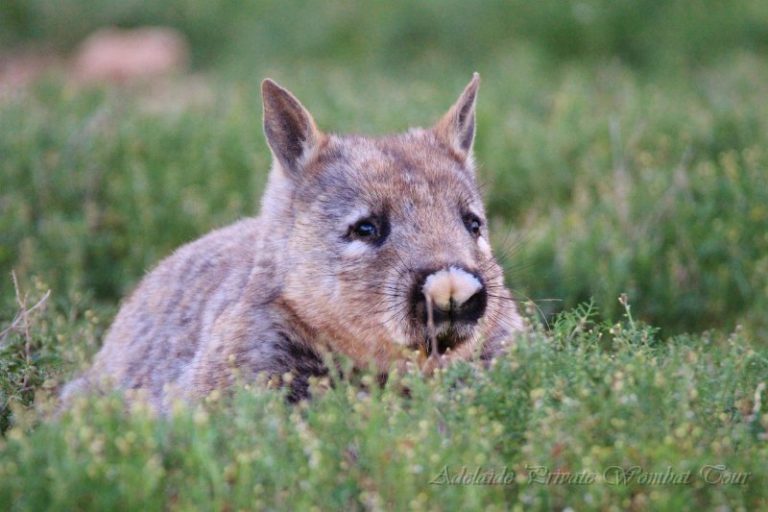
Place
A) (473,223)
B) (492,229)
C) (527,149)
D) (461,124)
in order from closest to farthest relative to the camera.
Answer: (473,223) < (461,124) < (492,229) < (527,149)

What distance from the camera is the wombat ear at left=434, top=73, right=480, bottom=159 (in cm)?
622

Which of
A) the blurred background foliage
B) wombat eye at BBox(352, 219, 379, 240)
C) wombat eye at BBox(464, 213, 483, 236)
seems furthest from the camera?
the blurred background foliage

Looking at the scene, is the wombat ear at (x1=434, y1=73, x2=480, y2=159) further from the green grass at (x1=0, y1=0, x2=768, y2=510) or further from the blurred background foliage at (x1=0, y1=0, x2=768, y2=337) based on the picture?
the green grass at (x1=0, y1=0, x2=768, y2=510)

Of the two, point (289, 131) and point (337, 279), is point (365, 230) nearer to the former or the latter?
point (337, 279)

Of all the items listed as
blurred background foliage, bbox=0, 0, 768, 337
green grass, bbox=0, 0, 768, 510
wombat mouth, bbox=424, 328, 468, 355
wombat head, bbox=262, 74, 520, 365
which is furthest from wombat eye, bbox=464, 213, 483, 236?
wombat mouth, bbox=424, 328, 468, 355

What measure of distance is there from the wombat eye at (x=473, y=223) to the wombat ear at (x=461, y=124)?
22.6 inches

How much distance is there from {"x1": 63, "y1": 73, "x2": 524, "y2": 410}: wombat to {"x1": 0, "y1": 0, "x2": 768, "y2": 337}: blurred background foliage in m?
0.69

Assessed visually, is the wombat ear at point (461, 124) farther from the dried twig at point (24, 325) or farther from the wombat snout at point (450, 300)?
the dried twig at point (24, 325)

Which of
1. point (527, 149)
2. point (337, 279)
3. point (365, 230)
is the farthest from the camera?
point (527, 149)

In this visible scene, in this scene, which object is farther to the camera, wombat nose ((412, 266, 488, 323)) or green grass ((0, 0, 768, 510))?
wombat nose ((412, 266, 488, 323))

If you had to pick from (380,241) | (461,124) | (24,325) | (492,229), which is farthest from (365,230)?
(492,229)

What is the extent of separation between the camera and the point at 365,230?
535 centimetres

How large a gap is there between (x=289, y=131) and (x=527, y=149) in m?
4.27

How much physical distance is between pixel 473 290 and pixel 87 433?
168 centimetres
